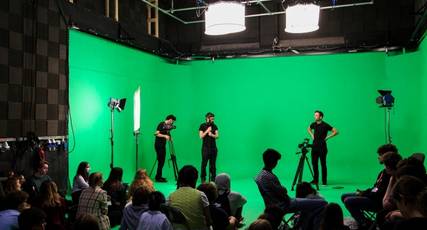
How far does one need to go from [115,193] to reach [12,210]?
200cm

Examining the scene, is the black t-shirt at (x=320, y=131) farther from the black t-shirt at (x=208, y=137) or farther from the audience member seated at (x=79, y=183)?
the audience member seated at (x=79, y=183)

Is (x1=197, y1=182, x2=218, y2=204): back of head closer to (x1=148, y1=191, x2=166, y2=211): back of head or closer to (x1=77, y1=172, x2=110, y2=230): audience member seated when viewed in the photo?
(x1=148, y1=191, x2=166, y2=211): back of head

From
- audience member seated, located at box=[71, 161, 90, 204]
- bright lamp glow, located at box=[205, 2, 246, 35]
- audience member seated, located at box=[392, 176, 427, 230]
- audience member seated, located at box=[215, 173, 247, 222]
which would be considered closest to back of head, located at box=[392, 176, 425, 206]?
audience member seated, located at box=[392, 176, 427, 230]

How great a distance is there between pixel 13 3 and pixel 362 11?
724cm

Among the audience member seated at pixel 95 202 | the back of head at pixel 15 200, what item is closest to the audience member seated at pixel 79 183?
the audience member seated at pixel 95 202

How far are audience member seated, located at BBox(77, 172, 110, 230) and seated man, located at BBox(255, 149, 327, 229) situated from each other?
61.4 inches

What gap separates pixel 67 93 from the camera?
7766mm

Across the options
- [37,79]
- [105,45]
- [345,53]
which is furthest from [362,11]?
A: [37,79]

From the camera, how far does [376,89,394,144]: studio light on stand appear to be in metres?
8.98

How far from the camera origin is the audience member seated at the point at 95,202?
441cm

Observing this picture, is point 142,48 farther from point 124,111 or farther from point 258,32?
point 258,32

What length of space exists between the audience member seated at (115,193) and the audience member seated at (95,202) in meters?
0.93

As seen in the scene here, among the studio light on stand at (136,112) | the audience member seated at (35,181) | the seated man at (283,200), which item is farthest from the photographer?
the studio light on stand at (136,112)

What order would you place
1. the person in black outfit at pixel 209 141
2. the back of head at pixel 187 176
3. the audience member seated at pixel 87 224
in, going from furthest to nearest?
1. the person in black outfit at pixel 209 141
2. the back of head at pixel 187 176
3. the audience member seated at pixel 87 224
